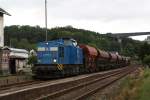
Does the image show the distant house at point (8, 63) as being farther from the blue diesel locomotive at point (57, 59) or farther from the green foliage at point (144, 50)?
the green foliage at point (144, 50)

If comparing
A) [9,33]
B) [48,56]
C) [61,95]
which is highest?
[9,33]

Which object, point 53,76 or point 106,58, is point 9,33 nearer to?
point 106,58

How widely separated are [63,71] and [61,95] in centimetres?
1626

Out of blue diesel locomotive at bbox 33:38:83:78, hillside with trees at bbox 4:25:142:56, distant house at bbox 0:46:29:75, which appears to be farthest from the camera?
hillside with trees at bbox 4:25:142:56

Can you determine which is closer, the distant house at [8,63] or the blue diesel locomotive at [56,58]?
the blue diesel locomotive at [56,58]

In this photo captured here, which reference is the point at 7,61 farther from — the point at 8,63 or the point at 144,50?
the point at 144,50

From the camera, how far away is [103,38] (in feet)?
448

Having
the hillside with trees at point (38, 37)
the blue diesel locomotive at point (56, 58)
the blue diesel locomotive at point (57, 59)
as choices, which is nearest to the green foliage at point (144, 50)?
the blue diesel locomotive at point (57, 59)

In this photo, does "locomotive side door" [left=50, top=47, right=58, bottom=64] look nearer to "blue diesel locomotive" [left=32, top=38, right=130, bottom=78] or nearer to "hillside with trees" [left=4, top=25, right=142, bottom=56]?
"blue diesel locomotive" [left=32, top=38, right=130, bottom=78]

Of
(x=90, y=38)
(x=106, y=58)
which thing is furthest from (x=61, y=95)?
(x=90, y=38)

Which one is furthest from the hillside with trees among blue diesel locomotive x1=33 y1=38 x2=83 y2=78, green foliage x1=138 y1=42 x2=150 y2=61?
blue diesel locomotive x1=33 y1=38 x2=83 y2=78

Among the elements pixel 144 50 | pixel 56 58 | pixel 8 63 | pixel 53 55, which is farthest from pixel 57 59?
pixel 144 50

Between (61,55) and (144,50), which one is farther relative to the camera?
(144,50)

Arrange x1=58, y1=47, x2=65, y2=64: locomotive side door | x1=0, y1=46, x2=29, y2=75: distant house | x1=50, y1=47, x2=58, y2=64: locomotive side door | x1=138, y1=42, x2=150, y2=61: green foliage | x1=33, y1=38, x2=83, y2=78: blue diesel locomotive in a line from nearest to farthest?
x1=33, y1=38, x2=83, y2=78: blue diesel locomotive
x1=50, y1=47, x2=58, y2=64: locomotive side door
x1=58, y1=47, x2=65, y2=64: locomotive side door
x1=0, y1=46, x2=29, y2=75: distant house
x1=138, y1=42, x2=150, y2=61: green foliage
